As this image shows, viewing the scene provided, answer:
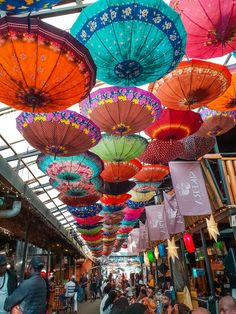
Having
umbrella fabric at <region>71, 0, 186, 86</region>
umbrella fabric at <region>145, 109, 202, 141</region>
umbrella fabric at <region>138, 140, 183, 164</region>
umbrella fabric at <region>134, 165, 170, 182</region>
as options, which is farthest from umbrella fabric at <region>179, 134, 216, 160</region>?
umbrella fabric at <region>71, 0, 186, 86</region>

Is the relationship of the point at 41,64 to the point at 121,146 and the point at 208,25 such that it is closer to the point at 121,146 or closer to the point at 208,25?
the point at 208,25

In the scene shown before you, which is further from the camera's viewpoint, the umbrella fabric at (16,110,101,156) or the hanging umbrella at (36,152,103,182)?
the hanging umbrella at (36,152,103,182)

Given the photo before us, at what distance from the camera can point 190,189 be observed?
7.61 metres

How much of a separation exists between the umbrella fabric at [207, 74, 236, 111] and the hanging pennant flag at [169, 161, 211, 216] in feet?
9.61

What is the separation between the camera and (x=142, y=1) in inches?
117

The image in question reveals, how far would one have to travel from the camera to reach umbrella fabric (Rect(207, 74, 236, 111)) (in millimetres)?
5129

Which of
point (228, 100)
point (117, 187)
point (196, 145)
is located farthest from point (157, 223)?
point (228, 100)

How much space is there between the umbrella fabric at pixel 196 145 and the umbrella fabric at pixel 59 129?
3411 millimetres

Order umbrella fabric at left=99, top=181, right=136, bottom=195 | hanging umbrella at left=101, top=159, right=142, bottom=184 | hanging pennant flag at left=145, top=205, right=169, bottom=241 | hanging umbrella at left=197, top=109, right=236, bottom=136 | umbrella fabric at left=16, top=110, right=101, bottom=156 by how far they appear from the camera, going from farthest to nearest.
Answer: hanging pennant flag at left=145, top=205, right=169, bottom=241, umbrella fabric at left=99, top=181, right=136, bottom=195, hanging umbrella at left=101, top=159, right=142, bottom=184, hanging umbrella at left=197, top=109, right=236, bottom=136, umbrella fabric at left=16, top=110, right=101, bottom=156

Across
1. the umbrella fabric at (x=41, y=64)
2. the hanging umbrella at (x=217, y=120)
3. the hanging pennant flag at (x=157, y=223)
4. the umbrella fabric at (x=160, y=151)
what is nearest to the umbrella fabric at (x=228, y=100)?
the hanging umbrella at (x=217, y=120)

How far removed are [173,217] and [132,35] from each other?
25.9 ft

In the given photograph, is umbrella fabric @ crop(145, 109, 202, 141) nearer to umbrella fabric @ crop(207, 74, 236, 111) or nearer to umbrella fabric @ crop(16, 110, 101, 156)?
umbrella fabric @ crop(207, 74, 236, 111)

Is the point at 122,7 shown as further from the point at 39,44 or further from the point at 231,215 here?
the point at 231,215

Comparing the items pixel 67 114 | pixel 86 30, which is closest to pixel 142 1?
pixel 86 30
